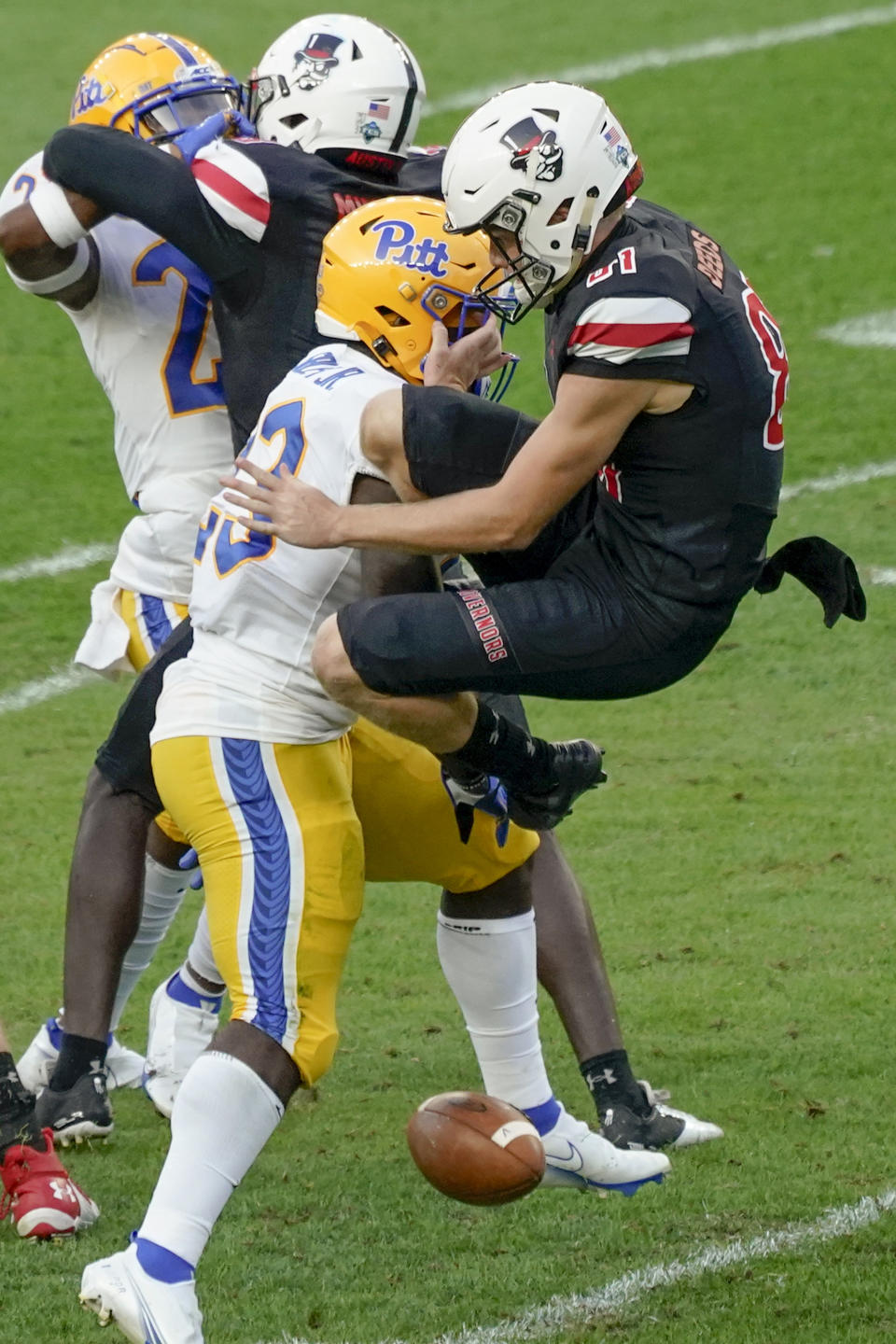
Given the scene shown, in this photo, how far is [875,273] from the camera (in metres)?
11.8

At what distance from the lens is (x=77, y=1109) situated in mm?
4609

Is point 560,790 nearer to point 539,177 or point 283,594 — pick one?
point 283,594

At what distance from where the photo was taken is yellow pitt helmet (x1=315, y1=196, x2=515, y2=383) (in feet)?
12.9

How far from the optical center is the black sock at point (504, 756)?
13.3 ft

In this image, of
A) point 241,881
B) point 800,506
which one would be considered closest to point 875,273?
point 800,506

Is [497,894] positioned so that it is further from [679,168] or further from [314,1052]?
[679,168]

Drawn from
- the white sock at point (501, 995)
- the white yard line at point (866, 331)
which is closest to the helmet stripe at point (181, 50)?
the white sock at point (501, 995)

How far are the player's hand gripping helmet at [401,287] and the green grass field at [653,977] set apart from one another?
173 centimetres

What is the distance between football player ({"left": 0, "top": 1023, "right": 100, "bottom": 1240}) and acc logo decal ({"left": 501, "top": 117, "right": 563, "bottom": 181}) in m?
2.06

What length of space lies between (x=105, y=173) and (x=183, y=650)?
105 cm

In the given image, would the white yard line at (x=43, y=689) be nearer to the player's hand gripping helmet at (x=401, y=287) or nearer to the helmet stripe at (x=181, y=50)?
the helmet stripe at (x=181, y=50)

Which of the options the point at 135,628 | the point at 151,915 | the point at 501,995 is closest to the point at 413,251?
the point at 135,628

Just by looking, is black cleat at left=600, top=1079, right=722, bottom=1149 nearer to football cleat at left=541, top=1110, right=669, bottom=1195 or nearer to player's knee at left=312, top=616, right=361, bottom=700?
football cleat at left=541, top=1110, right=669, bottom=1195

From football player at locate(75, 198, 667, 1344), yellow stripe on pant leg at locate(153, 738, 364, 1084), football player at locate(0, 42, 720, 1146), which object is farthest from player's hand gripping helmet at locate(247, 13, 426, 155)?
yellow stripe on pant leg at locate(153, 738, 364, 1084)
